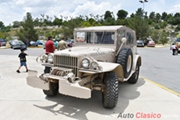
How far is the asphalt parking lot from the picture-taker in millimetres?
3734

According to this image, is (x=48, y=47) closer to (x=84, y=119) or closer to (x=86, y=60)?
(x=86, y=60)

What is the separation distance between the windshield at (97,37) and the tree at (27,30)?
24678 mm

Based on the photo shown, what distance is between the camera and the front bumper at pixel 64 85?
11.0 ft

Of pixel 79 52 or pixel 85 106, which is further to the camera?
pixel 85 106

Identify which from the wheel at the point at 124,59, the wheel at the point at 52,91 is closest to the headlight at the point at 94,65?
the wheel at the point at 124,59

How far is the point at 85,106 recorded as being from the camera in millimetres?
4234

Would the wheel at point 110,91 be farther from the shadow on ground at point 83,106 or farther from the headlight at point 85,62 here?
the headlight at point 85,62

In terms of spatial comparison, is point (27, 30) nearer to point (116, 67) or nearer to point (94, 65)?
point (116, 67)

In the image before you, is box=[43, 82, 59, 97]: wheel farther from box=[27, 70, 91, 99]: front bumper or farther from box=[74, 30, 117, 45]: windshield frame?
box=[74, 30, 117, 45]: windshield frame

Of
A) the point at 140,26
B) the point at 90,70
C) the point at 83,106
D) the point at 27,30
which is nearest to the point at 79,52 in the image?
the point at 90,70

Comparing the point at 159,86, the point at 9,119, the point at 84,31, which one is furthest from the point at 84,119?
the point at 159,86

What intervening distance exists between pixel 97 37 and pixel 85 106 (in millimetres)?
2161

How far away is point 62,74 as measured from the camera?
388 cm

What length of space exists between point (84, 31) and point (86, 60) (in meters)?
1.90
